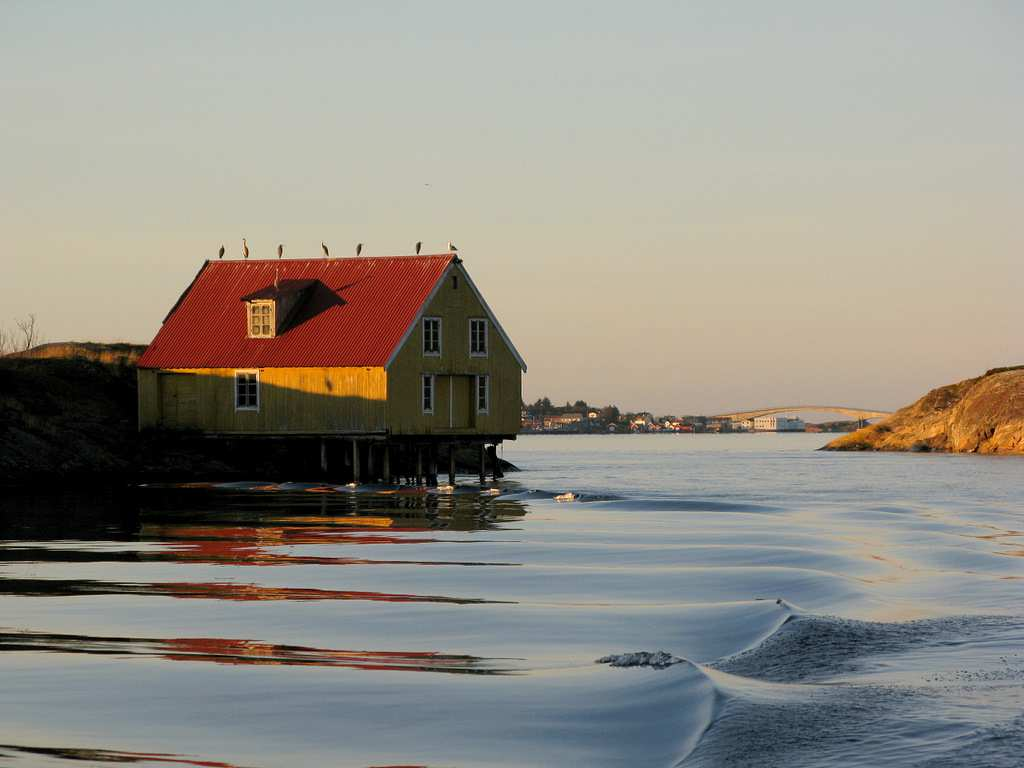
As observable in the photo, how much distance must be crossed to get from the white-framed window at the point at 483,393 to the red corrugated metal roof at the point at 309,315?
168 inches

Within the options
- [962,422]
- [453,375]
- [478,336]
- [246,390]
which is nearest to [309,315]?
[246,390]

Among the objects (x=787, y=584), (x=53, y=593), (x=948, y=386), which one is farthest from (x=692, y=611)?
(x=948, y=386)

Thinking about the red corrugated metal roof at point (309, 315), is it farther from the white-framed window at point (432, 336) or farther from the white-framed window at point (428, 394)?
the white-framed window at point (428, 394)

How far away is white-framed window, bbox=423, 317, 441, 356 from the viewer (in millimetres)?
48500

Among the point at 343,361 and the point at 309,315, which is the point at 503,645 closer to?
the point at 343,361

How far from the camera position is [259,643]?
47.1 ft

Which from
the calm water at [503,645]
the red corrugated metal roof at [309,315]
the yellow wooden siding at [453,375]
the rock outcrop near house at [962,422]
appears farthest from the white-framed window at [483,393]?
the rock outcrop near house at [962,422]

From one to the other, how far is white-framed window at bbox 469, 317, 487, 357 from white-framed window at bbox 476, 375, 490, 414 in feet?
3.18

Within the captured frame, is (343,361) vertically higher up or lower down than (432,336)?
lower down

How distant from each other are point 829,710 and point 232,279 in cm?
4443

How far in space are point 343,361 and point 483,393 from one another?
611cm

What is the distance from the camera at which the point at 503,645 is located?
571 inches

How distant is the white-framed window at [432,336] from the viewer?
48500mm

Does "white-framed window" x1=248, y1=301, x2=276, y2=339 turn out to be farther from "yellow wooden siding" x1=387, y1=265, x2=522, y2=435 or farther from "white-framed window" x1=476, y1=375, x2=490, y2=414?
"white-framed window" x1=476, y1=375, x2=490, y2=414
